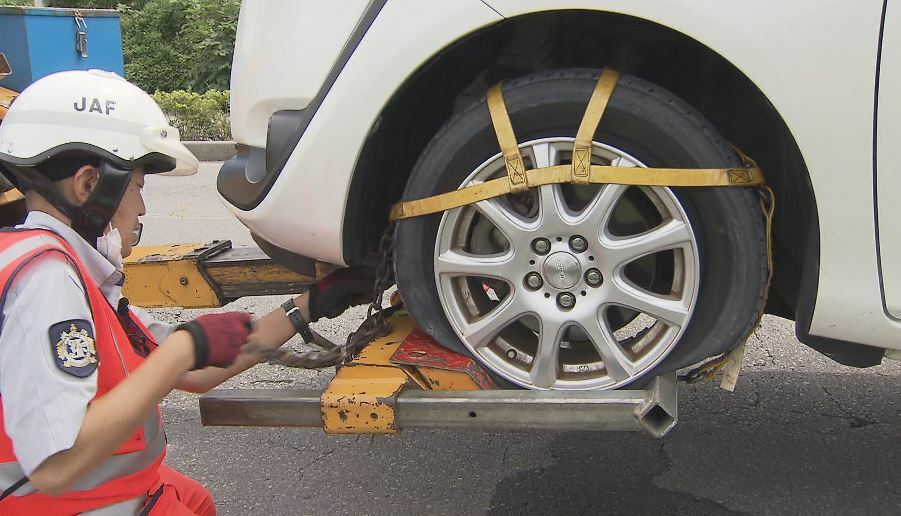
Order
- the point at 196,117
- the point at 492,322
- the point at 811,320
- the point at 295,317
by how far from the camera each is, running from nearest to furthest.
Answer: the point at 811,320, the point at 492,322, the point at 295,317, the point at 196,117

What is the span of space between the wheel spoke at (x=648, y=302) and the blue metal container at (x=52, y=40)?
6.58 metres

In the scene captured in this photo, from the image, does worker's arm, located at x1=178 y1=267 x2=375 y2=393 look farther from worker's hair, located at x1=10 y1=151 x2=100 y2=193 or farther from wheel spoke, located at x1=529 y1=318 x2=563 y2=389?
wheel spoke, located at x1=529 y1=318 x2=563 y2=389

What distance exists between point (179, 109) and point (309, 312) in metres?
9.39

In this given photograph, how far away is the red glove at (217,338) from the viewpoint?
1.73m

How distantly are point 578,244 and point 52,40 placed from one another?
762 centimetres

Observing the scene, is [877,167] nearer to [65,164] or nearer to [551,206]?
[551,206]

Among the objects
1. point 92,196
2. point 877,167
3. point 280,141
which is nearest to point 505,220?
point 280,141

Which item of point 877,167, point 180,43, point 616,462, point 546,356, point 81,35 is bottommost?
point 180,43

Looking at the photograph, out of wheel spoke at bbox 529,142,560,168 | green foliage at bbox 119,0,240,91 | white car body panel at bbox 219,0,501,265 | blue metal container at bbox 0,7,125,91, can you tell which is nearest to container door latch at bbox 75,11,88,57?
blue metal container at bbox 0,7,125,91

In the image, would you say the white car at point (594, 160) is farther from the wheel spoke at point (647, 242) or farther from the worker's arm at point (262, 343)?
the worker's arm at point (262, 343)

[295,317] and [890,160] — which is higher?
[890,160]

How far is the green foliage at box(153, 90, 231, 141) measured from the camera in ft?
36.4

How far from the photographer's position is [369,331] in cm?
250

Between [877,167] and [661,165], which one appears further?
[661,165]
